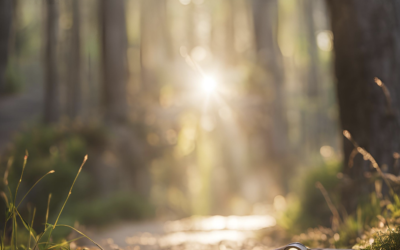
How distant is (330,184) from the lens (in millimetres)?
5957

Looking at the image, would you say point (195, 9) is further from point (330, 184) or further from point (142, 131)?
point (330, 184)

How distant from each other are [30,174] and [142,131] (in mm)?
5784

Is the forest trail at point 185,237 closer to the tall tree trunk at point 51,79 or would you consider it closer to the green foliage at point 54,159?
the green foliage at point 54,159

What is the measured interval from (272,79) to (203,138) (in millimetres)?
5098

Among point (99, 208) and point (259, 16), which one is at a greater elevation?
point (259, 16)

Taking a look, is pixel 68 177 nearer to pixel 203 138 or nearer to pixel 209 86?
pixel 209 86

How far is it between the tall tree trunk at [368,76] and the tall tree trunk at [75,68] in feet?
47.6

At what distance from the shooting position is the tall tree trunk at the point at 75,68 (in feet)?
56.4

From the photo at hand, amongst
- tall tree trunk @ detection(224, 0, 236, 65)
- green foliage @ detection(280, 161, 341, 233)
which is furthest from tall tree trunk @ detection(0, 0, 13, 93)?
tall tree trunk @ detection(224, 0, 236, 65)

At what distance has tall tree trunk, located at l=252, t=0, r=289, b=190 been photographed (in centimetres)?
1582

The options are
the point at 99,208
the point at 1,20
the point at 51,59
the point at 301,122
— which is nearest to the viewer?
the point at 99,208

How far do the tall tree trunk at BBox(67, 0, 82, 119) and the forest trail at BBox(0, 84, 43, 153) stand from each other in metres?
1.50

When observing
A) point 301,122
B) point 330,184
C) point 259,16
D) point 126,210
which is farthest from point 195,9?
point 330,184

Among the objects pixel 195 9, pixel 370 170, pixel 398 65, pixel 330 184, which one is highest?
pixel 195 9
